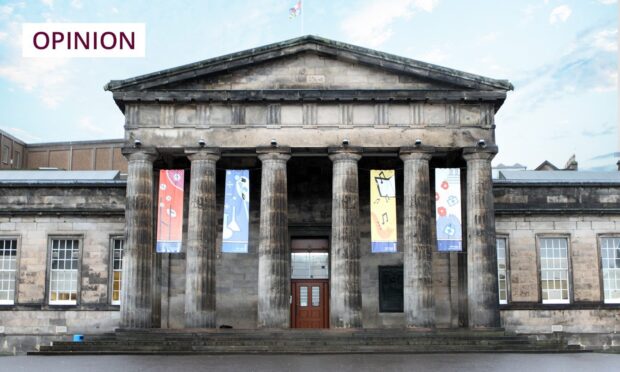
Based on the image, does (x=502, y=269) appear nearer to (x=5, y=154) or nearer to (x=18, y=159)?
(x=5, y=154)

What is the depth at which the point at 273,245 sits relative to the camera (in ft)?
110

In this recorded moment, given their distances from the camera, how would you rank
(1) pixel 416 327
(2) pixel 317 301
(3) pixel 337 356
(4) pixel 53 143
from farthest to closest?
(4) pixel 53 143
(2) pixel 317 301
(1) pixel 416 327
(3) pixel 337 356

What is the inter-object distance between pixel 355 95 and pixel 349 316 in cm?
925

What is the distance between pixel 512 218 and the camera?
1547 inches

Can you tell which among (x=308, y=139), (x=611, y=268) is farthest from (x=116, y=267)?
(x=611, y=268)

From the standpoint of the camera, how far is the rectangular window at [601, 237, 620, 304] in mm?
38875

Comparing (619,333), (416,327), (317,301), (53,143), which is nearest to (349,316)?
(416,327)

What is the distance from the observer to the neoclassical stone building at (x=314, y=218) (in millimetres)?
33781

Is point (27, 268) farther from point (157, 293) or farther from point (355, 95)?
point (355, 95)

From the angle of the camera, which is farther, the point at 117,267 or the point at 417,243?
the point at 117,267

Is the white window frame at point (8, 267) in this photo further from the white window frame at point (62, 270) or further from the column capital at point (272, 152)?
the column capital at point (272, 152)

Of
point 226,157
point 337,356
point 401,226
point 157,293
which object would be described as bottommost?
point 337,356

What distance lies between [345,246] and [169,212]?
756cm

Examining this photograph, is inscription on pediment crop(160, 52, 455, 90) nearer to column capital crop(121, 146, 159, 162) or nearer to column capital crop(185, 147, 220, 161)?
column capital crop(185, 147, 220, 161)
